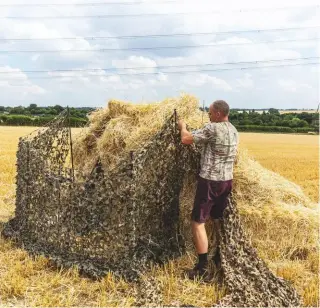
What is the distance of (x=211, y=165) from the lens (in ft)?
18.0

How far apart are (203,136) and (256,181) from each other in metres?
1.67

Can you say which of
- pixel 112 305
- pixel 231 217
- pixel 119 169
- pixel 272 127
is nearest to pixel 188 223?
pixel 231 217

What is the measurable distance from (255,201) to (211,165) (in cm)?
140

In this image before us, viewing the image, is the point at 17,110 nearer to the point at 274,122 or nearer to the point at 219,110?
the point at 274,122

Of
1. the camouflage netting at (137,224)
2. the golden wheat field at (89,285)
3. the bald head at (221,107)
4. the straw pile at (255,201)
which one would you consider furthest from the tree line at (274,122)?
the bald head at (221,107)

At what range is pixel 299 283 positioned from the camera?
551cm

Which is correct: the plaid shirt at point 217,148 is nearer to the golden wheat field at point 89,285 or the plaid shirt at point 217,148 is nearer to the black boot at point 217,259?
the black boot at point 217,259

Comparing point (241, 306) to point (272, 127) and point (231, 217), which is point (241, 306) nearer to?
point (231, 217)

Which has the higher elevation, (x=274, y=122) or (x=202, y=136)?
(x=202, y=136)

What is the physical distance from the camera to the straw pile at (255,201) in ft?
20.7

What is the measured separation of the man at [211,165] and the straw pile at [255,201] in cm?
77

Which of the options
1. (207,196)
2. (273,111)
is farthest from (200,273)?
(273,111)

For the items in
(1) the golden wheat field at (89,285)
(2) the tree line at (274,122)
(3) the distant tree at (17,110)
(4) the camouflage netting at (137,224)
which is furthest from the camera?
(3) the distant tree at (17,110)

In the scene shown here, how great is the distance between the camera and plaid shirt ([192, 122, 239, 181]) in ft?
17.7
